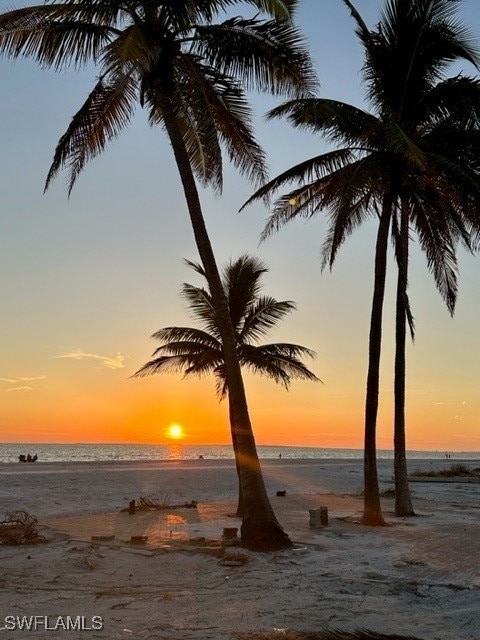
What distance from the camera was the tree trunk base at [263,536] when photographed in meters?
10.7

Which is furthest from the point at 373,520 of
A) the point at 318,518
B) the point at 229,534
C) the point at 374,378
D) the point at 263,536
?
the point at 263,536

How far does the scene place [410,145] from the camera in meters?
11.4

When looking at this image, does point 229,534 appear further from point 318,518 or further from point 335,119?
point 335,119

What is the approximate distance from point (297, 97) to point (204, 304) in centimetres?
694

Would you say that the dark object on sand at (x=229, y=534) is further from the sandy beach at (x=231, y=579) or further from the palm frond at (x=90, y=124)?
the palm frond at (x=90, y=124)

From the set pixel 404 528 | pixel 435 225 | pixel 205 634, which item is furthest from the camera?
pixel 435 225

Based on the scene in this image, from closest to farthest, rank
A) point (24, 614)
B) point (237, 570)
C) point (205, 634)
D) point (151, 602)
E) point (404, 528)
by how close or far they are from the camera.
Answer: point (205, 634)
point (24, 614)
point (151, 602)
point (237, 570)
point (404, 528)

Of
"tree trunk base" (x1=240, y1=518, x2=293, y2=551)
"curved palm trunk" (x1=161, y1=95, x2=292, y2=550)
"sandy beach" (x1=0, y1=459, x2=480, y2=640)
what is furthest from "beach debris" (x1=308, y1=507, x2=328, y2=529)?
"tree trunk base" (x1=240, y1=518, x2=293, y2=551)

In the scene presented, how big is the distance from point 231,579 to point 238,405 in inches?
137

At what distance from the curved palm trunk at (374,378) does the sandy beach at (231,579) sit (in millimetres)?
622

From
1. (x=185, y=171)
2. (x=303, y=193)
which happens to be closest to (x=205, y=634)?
(x=185, y=171)

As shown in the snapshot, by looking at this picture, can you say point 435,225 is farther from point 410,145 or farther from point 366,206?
point 410,145

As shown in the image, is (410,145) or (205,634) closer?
(205,634)

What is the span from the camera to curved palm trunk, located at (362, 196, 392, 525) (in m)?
14.5
